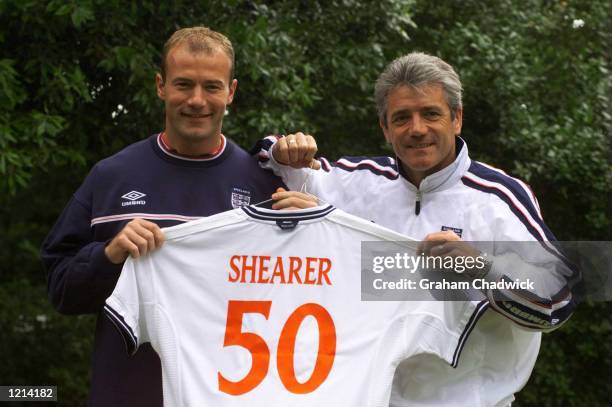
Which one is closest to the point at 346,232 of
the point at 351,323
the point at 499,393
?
the point at 351,323

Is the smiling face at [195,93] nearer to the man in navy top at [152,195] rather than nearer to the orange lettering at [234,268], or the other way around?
the man in navy top at [152,195]

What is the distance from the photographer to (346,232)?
10.6 ft

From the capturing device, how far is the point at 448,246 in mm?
2943

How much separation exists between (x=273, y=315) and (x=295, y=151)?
0.64m

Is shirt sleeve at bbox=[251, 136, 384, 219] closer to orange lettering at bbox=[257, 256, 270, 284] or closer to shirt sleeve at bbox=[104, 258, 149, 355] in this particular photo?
orange lettering at bbox=[257, 256, 270, 284]

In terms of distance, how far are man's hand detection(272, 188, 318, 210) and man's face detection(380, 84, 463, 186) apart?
0.39 metres

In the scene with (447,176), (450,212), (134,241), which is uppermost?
(447,176)

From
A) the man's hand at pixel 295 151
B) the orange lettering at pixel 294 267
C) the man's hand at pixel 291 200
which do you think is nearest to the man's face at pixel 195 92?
the man's hand at pixel 295 151

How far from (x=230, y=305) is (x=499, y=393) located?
100cm

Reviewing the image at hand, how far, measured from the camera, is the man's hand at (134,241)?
3.11 meters

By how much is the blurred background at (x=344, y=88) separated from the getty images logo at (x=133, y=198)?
1902 millimetres

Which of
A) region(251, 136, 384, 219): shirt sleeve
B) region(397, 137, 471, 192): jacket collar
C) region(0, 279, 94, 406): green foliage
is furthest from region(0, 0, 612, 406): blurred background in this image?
region(397, 137, 471, 192): jacket collar

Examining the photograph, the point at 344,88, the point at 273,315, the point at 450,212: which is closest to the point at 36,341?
the point at 344,88

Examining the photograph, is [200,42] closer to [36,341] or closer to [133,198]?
[133,198]
